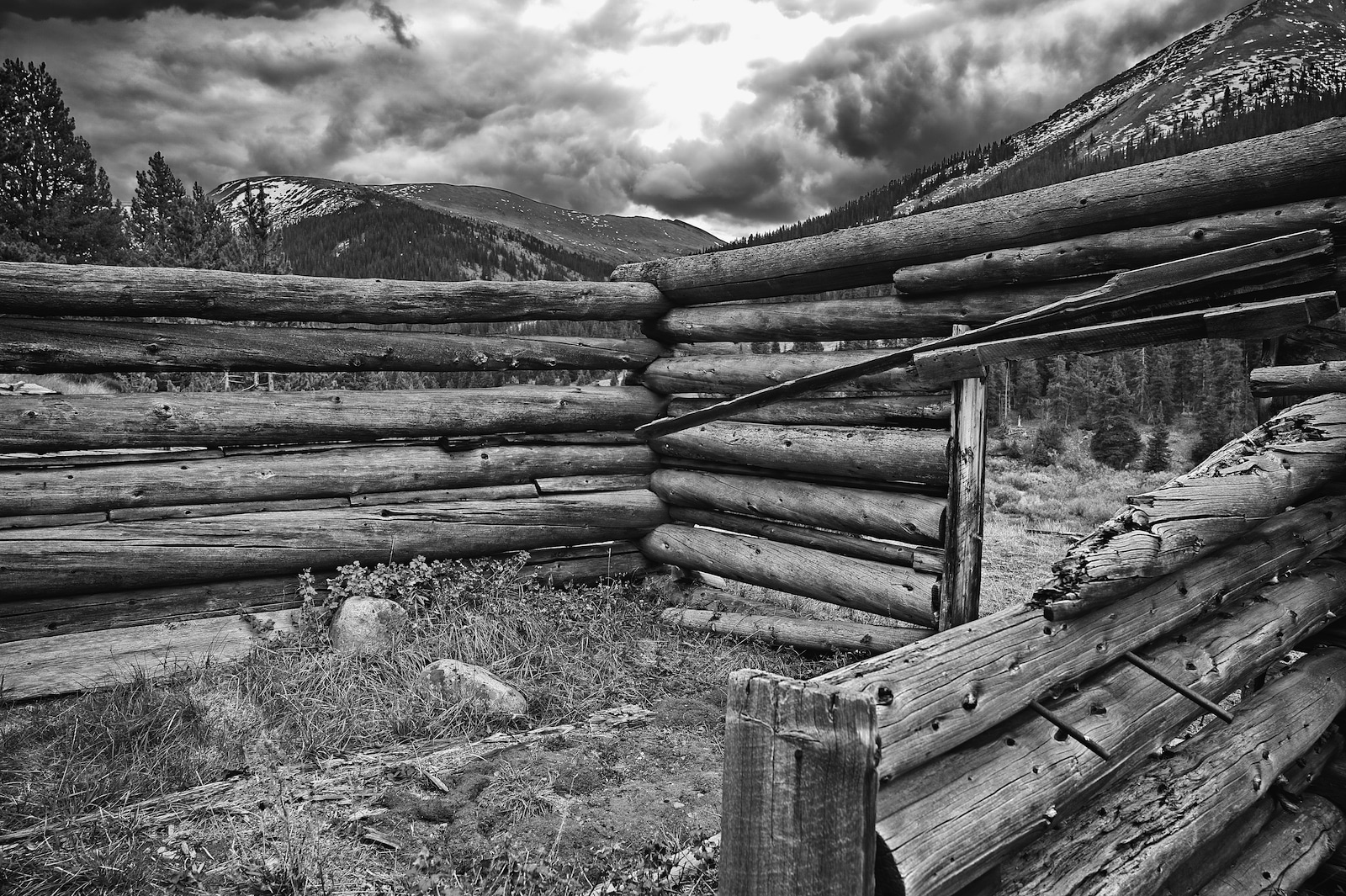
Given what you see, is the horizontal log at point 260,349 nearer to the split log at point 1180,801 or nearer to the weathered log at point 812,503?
the weathered log at point 812,503

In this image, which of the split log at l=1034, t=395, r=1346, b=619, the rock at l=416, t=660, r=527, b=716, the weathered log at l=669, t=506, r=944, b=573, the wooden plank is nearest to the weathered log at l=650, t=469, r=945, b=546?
the weathered log at l=669, t=506, r=944, b=573

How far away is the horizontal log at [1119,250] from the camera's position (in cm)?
329

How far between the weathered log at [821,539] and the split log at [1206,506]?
1895 mm

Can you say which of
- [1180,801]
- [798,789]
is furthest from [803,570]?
[798,789]

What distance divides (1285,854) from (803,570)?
2.95 metres

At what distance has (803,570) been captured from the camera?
17.1 ft

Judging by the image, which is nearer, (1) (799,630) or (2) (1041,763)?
(2) (1041,763)

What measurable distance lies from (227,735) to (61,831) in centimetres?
81

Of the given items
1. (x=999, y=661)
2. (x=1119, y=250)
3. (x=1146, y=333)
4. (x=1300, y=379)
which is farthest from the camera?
(x=1119, y=250)

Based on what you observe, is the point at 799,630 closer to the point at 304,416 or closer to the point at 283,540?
the point at 283,540

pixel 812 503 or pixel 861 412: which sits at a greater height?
pixel 861 412

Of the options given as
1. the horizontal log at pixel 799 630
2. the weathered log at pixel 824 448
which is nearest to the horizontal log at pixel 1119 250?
the weathered log at pixel 824 448

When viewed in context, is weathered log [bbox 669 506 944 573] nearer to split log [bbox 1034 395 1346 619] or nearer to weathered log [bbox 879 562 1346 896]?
split log [bbox 1034 395 1346 619]

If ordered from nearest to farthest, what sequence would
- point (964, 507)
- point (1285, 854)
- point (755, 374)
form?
point (1285, 854) < point (964, 507) < point (755, 374)
